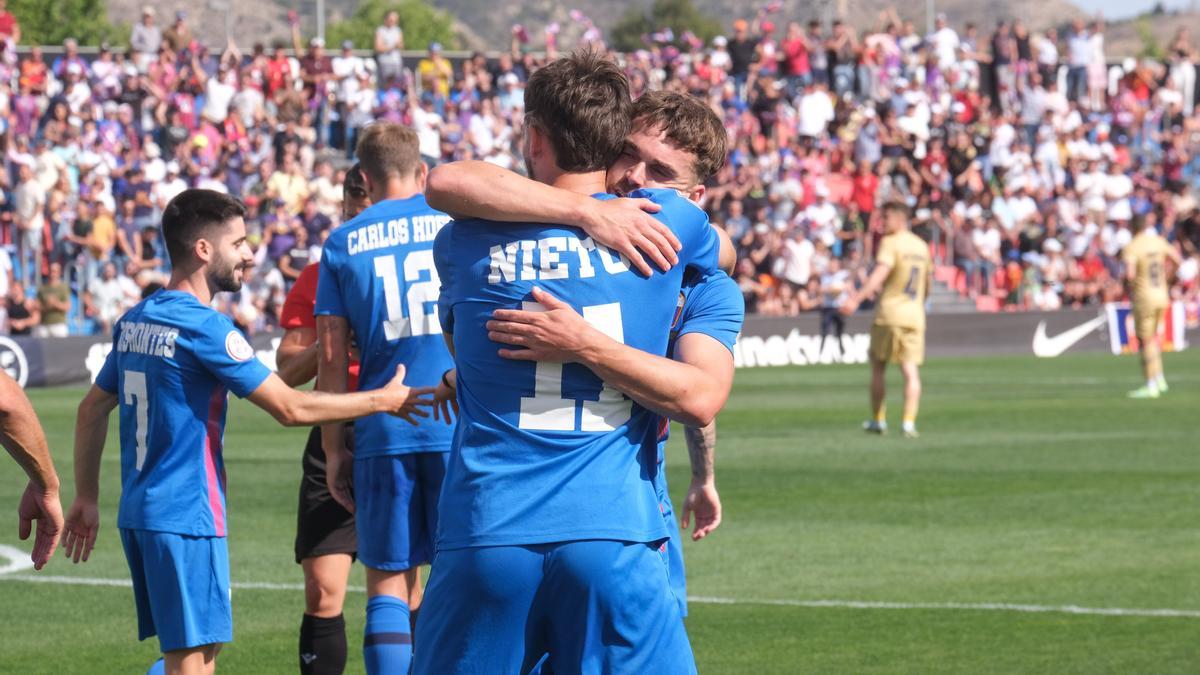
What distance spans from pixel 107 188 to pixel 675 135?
24066 mm

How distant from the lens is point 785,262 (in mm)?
32406

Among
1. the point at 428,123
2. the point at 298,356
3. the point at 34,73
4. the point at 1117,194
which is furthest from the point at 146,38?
the point at 298,356

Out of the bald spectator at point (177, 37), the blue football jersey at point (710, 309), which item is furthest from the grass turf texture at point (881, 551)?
the bald spectator at point (177, 37)

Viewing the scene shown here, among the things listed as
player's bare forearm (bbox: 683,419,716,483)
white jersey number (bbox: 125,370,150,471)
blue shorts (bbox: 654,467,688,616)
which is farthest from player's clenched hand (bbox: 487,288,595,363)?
white jersey number (bbox: 125,370,150,471)

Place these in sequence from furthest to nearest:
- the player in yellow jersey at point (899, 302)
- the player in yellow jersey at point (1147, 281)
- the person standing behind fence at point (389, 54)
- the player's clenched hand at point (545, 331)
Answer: the person standing behind fence at point (389, 54) < the player in yellow jersey at point (1147, 281) < the player in yellow jersey at point (899, 302) < the player's clenched hand at point (545, 331)

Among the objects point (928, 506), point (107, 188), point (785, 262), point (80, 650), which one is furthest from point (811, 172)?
point (80, 650)

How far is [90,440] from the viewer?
19.4ft

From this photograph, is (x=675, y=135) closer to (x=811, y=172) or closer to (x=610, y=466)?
(x=610, y=466)

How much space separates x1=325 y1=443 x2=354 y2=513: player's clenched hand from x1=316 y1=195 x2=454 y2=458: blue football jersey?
206 millimetres

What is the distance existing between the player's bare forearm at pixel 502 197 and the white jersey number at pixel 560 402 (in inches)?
8.0

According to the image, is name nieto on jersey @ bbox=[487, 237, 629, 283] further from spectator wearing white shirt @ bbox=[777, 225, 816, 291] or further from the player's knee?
spectator wearing white shirt @ bbox=[777, 225, 816, 291]

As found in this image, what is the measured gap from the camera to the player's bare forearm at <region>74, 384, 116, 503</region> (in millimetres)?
5871

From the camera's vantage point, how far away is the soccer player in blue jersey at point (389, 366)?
636cm

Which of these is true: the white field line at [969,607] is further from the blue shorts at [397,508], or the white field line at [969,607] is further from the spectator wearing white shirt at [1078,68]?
the spectator wearing white shirt at [1078,68]
